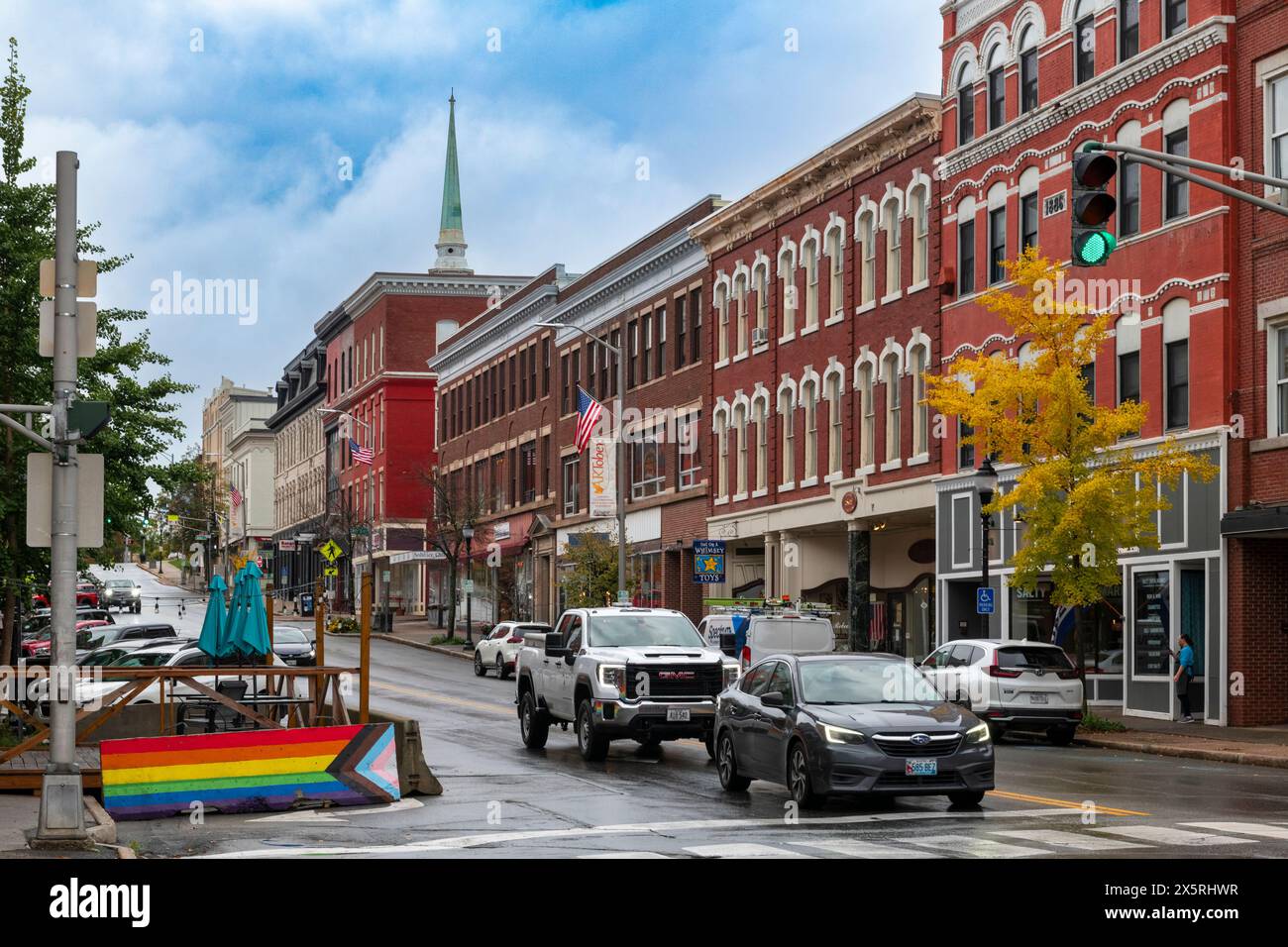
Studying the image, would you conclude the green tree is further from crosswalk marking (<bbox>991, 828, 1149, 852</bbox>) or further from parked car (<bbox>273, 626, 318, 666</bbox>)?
crosswalk marking (<bbox>991, 828, 1149, 852</bbox>)

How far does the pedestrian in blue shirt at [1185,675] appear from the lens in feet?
104

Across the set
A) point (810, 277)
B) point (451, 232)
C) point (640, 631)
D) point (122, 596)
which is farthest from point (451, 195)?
point (640, 631)

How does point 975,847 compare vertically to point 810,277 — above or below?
below

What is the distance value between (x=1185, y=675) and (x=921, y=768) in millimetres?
16592

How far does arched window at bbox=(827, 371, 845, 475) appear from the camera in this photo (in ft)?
154

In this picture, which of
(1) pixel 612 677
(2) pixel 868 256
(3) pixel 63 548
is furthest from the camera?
(2) pixel 868 256

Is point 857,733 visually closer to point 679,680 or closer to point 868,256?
point 679,680

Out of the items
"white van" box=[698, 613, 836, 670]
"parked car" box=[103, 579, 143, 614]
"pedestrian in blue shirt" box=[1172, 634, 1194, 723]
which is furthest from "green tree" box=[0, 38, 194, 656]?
"parked car" box=[103, 579, 143, 614]

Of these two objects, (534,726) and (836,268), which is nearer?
(534,726)

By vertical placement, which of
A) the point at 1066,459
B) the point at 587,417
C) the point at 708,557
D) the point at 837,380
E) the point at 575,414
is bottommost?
the point at 708,557

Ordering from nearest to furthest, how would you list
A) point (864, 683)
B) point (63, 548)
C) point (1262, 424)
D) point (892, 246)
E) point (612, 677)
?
point (63, 548) < point (864, 683) < point (612, 677) < point (1262, 424) < point (892, 246)

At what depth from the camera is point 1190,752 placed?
2656 centimetres

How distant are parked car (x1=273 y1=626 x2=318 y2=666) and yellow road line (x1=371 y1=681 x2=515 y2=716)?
252 cm
